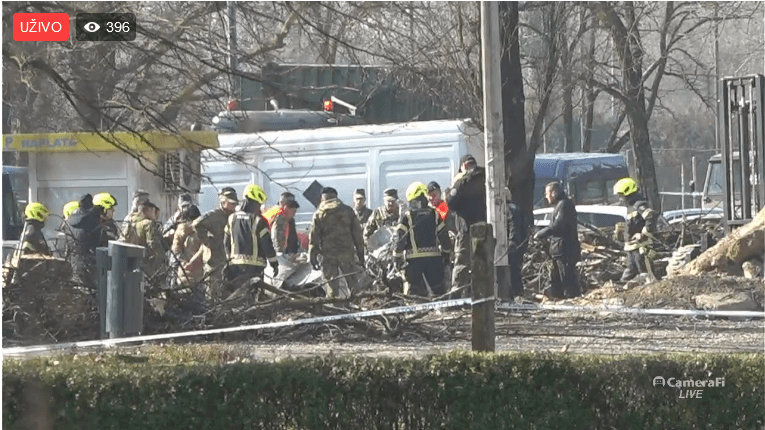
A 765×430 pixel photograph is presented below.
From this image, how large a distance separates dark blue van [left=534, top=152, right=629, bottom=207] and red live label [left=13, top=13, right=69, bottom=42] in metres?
18.3

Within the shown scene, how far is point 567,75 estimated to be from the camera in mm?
24328

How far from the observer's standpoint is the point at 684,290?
14.0m

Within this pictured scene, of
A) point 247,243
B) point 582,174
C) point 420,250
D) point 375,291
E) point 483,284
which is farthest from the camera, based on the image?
point 582,174

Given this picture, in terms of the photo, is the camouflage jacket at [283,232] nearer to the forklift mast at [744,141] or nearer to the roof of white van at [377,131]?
the roof of white van at [377,131]

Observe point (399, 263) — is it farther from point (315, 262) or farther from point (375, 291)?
point (375, 291)

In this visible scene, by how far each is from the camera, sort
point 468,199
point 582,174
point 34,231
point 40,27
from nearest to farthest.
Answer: point 40,27, point 34,231, point 468,199, point 582,174

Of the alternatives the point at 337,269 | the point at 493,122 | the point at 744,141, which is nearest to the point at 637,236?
the point at 744,141

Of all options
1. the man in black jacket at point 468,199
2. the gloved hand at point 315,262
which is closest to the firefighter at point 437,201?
the man in black jacket at point 468,199

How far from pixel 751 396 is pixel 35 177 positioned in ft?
46.3

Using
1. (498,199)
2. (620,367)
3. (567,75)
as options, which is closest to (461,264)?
(498,199)

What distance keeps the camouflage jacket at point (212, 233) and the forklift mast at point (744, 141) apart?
685cm

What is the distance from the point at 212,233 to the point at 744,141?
7248 mm

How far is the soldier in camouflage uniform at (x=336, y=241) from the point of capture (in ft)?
47.4

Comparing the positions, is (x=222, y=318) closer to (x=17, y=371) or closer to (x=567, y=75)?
(x=17, y=371)
